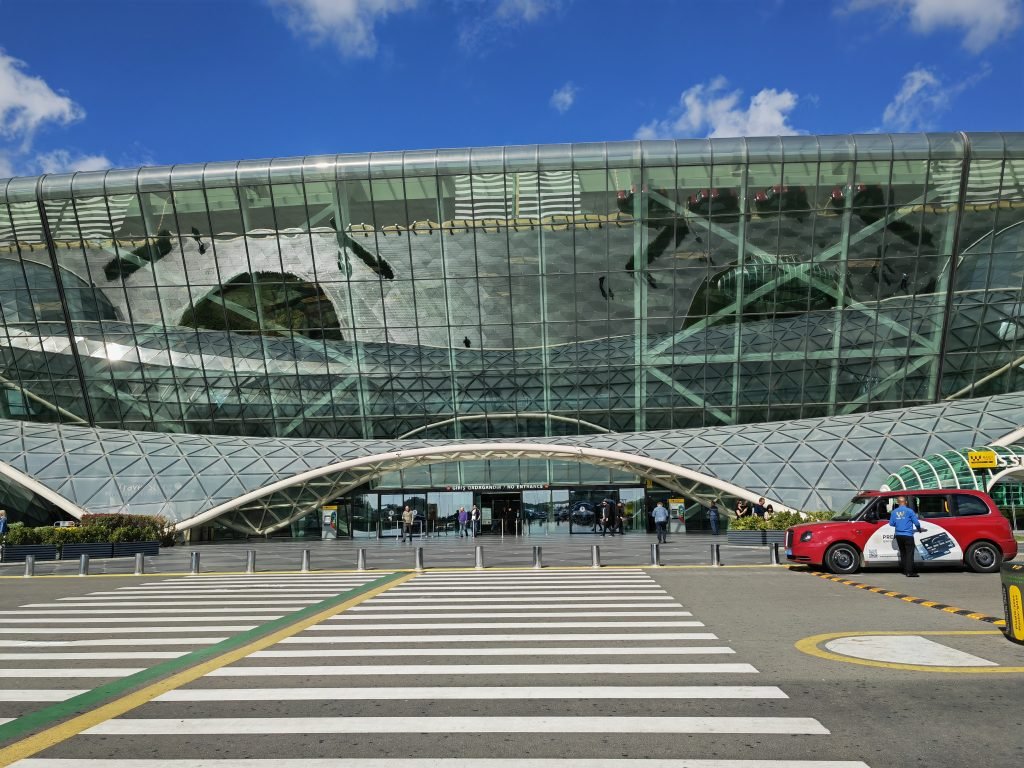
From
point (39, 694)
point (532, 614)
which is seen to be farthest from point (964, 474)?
point (39, 694)

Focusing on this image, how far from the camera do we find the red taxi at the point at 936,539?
17.2 metres

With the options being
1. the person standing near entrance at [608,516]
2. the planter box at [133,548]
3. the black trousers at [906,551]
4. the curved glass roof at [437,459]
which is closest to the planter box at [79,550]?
the planter box at [133,548]

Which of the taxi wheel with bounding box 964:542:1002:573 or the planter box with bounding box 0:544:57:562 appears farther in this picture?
the planter box with bounding box 0:544:57:562

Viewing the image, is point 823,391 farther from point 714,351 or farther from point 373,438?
point 373,438

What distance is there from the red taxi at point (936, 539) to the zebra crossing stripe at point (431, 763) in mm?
13333

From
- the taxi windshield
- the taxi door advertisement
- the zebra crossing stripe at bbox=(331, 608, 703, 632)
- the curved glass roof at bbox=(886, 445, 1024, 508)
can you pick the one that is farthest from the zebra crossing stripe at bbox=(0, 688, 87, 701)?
the curved glass roof at bbox=(886, 445, 1024, 508)

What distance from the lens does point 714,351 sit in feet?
119

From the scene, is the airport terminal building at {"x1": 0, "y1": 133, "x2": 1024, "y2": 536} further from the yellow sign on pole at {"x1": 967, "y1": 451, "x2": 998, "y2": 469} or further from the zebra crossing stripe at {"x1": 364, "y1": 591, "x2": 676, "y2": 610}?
the zebra crossing stripe at {"x1": 364, "y1": 591, "x2": 676, "y2": 610}

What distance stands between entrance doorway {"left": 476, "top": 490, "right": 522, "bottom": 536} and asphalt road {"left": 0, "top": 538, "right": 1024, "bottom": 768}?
88.3ft

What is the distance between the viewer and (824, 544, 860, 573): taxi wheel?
56.7 feet

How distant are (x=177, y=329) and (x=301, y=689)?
109 feet

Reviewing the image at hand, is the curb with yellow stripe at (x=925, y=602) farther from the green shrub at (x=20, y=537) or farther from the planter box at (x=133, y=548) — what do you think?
the green shrub at (x=20, y=537)

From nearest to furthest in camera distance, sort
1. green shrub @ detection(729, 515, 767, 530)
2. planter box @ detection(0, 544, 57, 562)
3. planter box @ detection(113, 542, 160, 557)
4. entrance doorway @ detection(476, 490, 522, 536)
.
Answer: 1. planter box @ detection(0, 544, 57, 562)
2. planter box @ detection(113, 542, 160, 557)
3. green shrub @ detection(729, 515, 767, 530)
4. entrance doorway @ detection(476, 490, 522, 536)

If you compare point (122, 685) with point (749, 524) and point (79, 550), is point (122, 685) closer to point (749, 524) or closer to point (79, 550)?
point (79, 550)
